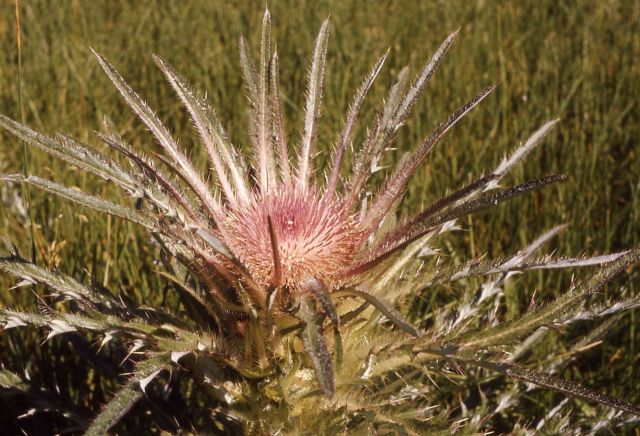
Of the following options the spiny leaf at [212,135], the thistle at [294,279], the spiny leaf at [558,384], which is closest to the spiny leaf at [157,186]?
the thistle at [294,279]

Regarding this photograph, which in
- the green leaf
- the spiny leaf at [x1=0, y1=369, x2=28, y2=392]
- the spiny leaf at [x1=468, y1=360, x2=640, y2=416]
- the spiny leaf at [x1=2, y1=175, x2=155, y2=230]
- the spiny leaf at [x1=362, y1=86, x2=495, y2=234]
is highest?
the spiny leaf at [x1=2, y1=175, x2=155, y2=230]

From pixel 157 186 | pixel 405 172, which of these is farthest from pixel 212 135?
pixel 405 172

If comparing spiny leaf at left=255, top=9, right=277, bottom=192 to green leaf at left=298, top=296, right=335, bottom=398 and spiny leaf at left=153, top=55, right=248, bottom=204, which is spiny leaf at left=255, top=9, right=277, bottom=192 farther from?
green leaf at left=298, top=296, right=335, bottom=398

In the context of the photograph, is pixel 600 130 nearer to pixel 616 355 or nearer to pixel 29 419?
pixel 616 355

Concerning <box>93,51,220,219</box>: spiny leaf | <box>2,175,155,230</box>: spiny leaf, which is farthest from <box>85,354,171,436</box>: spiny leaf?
<box>93,51,220,219</box>: spiny leaf

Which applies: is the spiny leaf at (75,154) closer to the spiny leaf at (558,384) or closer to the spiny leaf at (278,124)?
the spiny leaf at (278,124)

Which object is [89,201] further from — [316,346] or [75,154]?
[316,346]

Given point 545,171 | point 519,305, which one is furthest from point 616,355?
point 545,171

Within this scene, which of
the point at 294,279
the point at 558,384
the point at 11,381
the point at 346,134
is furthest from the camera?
the point at 11,381
